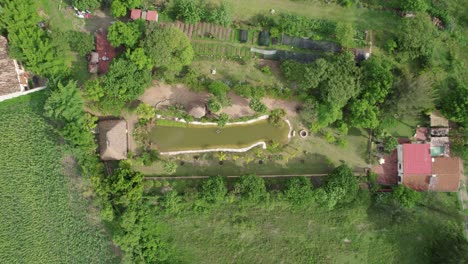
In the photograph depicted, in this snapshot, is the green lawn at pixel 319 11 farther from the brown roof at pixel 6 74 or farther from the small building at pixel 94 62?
the brown roof at pixel 6 74

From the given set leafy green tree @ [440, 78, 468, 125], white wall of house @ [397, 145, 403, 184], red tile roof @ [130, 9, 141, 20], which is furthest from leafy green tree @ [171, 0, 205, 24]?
leafy green tree @ [440, 78, 468, 125]

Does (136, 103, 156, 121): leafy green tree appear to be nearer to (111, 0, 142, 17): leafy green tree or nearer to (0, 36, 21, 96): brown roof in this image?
(111, 0, 142, 17): leafy green tree

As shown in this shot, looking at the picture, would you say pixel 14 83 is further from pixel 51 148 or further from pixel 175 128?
pixel 175 128

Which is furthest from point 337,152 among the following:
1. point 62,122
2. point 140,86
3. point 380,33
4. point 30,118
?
point 30,118

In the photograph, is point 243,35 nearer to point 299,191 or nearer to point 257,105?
point 257,105

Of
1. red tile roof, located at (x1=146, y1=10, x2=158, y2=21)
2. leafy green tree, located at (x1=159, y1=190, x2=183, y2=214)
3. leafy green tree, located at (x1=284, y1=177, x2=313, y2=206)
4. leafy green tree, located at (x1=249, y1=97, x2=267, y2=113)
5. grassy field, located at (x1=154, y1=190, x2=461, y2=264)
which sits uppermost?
red tile roof, located at (x1=146, y1=10, x2=158, y2=21)

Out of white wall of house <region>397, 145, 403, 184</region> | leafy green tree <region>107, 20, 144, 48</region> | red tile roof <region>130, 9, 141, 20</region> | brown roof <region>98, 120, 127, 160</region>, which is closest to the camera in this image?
leafy green tree <region>107, 20, 144, 48</region>
